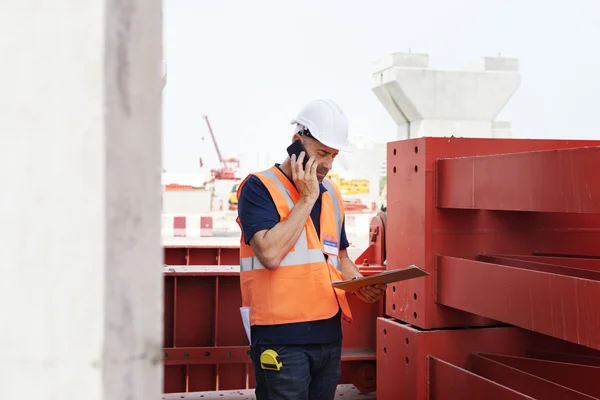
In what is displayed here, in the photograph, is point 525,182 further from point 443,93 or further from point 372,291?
point 443,93

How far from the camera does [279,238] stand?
10.5ft

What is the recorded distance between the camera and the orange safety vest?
3.31 metres

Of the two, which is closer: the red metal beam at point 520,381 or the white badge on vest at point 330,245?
the red metal beam at point 520,381

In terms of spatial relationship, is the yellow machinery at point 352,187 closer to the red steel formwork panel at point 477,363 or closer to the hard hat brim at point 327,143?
the red steel formwork panel at point 477,363

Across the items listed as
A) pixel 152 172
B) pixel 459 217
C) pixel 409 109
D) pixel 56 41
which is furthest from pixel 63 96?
pixel 409 109

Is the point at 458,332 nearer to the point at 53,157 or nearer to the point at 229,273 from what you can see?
the point at 229,273

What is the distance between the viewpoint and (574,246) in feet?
12.7

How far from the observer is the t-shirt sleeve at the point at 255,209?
10.7ft

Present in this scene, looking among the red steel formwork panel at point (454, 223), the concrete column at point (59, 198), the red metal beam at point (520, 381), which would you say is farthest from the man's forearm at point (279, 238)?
the concrete column at point (59, 198)

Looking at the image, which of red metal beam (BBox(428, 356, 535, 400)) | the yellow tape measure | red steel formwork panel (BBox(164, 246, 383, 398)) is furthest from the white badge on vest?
red steel formwork panel (BBox(164, 246, 383, 398))

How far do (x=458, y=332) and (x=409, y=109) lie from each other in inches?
849

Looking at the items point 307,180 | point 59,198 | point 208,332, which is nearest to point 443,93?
point 208,332

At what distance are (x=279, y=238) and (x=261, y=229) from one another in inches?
→ 3.8

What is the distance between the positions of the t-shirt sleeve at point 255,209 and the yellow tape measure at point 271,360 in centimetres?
50
